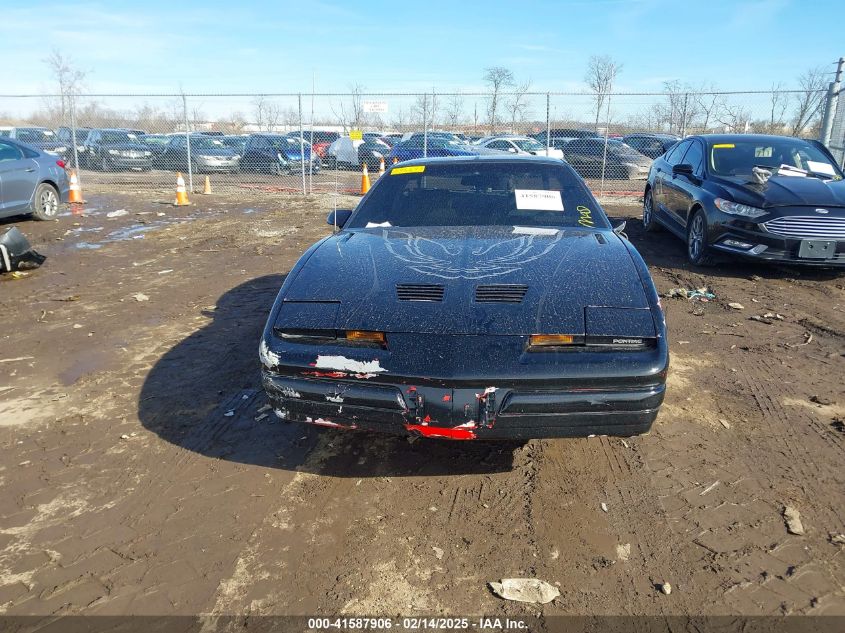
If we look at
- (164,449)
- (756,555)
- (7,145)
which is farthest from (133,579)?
(7,145)

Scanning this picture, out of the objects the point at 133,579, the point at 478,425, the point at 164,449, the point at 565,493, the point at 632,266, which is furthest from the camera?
the point at 164,449

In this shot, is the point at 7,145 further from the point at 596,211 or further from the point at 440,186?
the point at 596,211

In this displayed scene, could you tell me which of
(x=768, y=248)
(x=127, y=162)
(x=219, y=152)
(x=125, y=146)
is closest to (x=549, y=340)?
(x=768, y=248)

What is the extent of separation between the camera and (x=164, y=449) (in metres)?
3.32

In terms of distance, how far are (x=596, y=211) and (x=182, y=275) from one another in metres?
5.18

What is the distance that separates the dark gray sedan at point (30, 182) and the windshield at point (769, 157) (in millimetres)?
10576

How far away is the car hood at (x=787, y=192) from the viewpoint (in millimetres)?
6578

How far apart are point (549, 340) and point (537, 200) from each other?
5.75ft

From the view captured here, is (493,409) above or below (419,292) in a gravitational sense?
below

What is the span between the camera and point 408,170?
14.7 ft

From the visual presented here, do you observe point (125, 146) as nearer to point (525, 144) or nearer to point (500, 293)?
point (525, 144)

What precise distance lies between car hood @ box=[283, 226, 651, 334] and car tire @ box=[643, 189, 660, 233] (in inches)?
261

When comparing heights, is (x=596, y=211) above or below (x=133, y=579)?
above

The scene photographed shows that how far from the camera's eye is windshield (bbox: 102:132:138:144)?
69.6 feet
